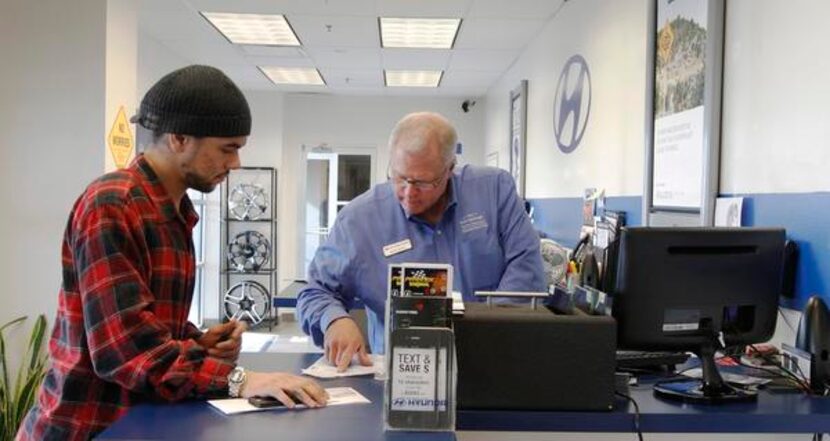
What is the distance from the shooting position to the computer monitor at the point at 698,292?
147 centimetres

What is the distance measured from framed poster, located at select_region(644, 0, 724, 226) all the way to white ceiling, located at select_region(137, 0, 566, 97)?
200cm

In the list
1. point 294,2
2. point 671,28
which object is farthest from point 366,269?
point 294,2

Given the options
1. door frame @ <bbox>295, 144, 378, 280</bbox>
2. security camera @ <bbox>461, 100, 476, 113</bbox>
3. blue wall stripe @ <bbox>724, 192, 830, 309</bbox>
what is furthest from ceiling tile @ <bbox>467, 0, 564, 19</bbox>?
door frame @ <bbox>295, 144, 378, 280</bbox>

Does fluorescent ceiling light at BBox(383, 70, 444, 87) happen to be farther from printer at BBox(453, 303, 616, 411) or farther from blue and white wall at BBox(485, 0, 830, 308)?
printer at BBox(453, 303, 616, 411)

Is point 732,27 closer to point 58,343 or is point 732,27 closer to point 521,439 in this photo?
point 521,439

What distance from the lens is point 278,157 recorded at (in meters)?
8.93

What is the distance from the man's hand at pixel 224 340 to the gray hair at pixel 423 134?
0.71 m

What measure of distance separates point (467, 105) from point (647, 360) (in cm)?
761

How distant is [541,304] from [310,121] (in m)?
7.95

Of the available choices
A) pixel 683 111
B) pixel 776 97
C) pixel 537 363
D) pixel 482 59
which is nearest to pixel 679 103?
pixel 683 111

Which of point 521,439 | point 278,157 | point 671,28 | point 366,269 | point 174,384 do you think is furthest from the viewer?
point 278,157

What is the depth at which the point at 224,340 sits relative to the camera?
4.83 feet

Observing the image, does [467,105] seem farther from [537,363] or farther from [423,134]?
[537,363]

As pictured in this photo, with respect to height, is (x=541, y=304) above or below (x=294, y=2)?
below
